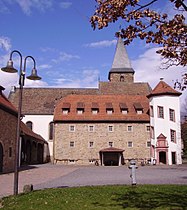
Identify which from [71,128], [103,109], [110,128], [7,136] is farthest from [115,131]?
[7,136]

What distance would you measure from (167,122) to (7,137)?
23.9 meters

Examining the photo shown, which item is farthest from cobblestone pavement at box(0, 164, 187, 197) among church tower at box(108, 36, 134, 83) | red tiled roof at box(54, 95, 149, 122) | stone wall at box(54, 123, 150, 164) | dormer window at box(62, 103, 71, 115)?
church tower at box(108, 36, 134, 83)

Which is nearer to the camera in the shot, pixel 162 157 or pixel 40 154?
pixel 162 157

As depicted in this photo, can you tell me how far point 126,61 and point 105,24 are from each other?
200 ft

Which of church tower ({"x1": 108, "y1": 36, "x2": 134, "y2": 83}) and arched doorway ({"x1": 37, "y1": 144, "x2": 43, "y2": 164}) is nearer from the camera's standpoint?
arched doorway ({"x1": 37, "y1": 144, "x2": 43, "y2": 164})

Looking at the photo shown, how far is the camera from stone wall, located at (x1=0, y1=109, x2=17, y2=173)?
77.1 ft

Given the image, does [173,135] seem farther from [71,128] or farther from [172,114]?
→ [71,128]

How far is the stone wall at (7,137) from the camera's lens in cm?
2350

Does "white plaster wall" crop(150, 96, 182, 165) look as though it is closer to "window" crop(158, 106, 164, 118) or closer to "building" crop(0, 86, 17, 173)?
"window" crop(158, 106, 164, 118)

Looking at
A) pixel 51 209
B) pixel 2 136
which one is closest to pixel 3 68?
pixel 51 209

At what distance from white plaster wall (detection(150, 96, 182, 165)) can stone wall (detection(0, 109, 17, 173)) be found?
21.3 meters

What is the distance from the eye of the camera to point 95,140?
1647 inches

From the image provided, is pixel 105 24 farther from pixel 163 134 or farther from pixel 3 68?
pixel 163 134

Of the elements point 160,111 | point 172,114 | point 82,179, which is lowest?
point 82,179
